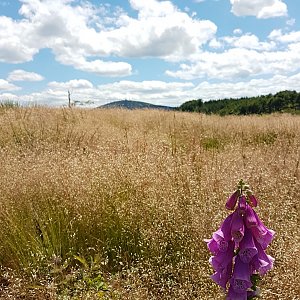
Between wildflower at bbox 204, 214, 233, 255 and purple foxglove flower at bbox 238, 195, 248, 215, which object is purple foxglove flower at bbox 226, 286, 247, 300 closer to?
wildflower at bbox 204, 214, 233, 255

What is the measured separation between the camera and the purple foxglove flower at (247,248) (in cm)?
139

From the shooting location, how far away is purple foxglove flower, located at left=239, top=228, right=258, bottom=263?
1393mm

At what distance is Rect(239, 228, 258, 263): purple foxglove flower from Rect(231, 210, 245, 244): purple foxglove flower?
32 millimetres

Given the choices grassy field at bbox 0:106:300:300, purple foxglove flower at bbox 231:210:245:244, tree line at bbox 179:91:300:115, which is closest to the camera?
purple foxglove flower at bbox 231:210:245:244

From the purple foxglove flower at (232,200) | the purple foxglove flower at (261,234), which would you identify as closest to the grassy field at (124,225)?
the purple foxglove flower at (261,234)

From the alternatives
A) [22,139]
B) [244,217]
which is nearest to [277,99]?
[22,139]

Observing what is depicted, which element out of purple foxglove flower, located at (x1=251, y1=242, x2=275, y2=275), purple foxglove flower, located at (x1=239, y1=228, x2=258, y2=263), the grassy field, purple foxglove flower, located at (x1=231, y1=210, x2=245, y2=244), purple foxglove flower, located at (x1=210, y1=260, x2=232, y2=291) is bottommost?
the grassy field

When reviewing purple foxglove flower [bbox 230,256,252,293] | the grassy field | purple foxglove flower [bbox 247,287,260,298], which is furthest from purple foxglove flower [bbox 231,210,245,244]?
the grassy field

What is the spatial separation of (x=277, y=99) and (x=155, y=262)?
52.9 meters

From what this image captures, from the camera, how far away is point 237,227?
→ 138cm

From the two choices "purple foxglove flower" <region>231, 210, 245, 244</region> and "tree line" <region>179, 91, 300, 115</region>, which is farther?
"tree line" <region>179, 91, 300, 115</region>

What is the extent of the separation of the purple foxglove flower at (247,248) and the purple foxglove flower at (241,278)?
3 centimetres

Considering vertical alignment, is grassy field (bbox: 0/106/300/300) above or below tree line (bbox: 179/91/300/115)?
below

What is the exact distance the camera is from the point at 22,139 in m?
6.69
